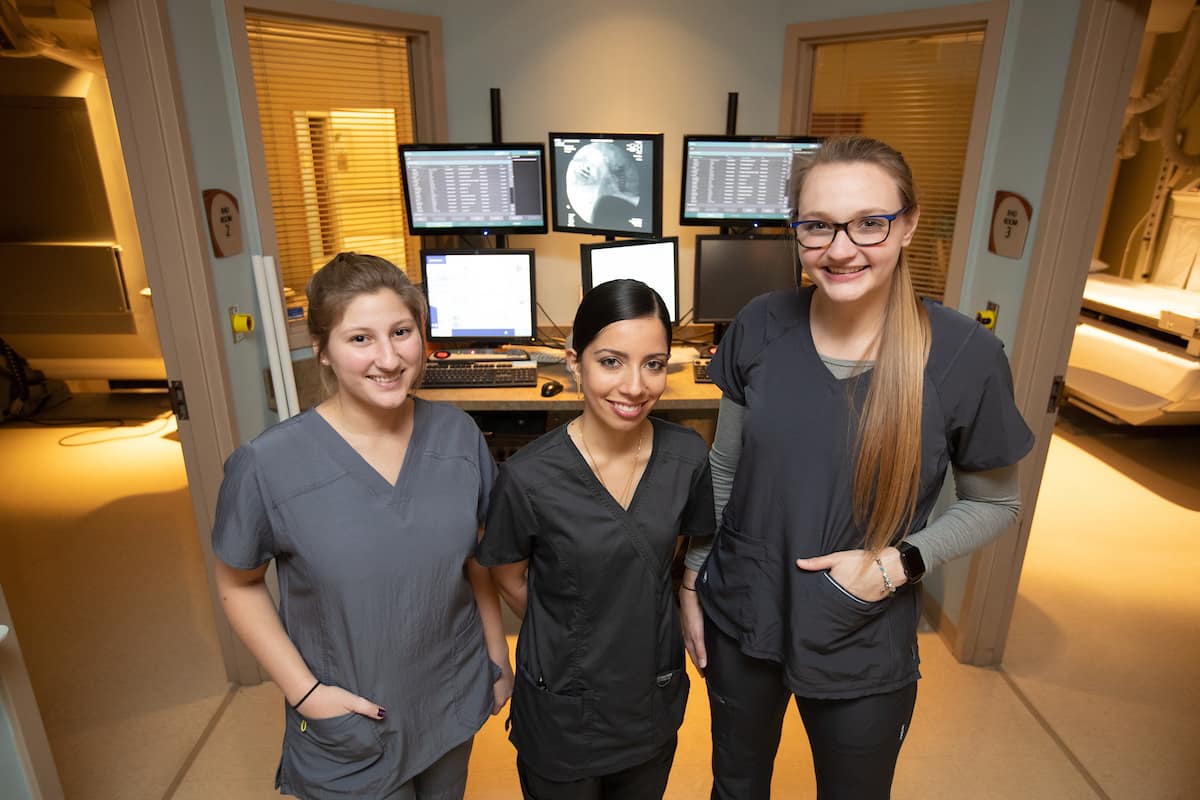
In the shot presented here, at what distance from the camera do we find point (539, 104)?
2.97m

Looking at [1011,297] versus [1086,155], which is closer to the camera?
[1086,155]

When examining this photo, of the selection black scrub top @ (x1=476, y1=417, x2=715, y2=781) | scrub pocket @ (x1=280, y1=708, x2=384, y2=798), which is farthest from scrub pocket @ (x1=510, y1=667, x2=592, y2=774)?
scrub pocket @ (x1=280, y1=708, x2=384, y2=798)

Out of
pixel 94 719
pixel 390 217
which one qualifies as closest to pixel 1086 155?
pixel 390 217

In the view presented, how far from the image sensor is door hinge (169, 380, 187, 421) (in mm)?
2027

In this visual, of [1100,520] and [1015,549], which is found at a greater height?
[1015,549]

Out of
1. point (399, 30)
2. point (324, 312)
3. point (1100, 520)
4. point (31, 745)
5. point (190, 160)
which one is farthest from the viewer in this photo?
point (1100, 520)

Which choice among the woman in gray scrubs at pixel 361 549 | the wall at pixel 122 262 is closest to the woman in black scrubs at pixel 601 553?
the woman in gray scrubs at pixel 361 549

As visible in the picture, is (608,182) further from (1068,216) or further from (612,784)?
(612,784)

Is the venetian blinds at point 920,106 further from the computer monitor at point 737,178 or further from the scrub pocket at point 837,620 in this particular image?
the scrub pocket at point 837,620

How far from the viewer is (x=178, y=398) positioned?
80.4 inches

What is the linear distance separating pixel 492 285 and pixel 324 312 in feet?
5.70

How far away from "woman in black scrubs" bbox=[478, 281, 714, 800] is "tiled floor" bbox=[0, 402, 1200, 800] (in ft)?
2.83

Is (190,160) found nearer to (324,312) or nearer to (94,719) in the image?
(324,312)

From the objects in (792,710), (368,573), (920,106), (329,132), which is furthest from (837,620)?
(329,132)
